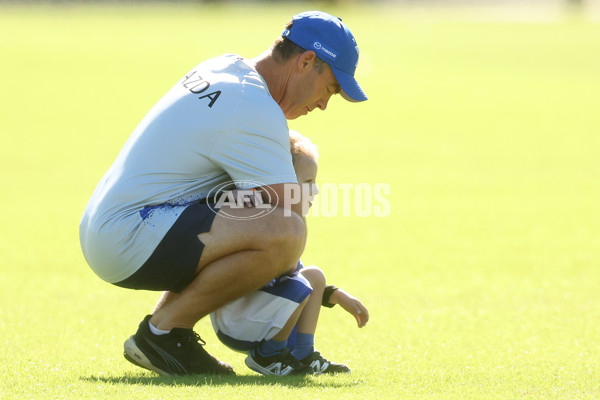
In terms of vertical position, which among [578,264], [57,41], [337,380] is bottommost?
[57,41]

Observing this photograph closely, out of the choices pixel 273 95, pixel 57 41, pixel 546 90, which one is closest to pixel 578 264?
pixel 273 95

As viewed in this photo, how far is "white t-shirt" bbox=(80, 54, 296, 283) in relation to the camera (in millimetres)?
4609

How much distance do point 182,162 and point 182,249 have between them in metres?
0.42

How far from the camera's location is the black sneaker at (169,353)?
4.75 m

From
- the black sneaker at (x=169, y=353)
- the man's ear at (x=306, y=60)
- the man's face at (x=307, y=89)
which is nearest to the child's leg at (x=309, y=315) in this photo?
the black sneaker at (x=169, y=353)

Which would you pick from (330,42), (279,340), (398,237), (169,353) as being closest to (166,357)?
(169,353)

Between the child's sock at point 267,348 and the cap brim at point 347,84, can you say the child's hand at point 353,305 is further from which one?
the cap brim at point 347,84

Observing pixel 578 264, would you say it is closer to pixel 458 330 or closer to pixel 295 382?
pixel 458 330

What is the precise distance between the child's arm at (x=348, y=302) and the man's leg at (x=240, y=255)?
1.58 feet

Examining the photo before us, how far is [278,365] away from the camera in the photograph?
15.8 feet

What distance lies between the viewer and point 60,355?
17.0 ft

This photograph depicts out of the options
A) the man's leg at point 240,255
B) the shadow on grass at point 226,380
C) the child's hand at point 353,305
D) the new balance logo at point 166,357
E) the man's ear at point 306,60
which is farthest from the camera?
the child's hand at point 353,305

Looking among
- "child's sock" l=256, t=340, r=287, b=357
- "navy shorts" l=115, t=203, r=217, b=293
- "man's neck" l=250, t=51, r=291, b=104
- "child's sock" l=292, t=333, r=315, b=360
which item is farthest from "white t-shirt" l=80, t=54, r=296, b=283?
"child's sock" l=292, t=333, r=315, b=360

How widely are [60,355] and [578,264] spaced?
472 cm
